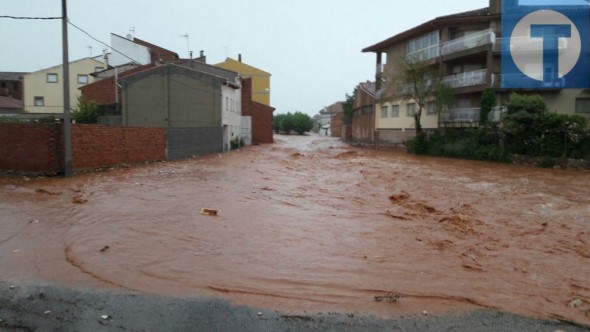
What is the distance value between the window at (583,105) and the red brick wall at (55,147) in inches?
1084

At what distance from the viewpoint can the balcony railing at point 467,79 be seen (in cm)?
3086

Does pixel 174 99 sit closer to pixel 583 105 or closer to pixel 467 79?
pixel 467 79

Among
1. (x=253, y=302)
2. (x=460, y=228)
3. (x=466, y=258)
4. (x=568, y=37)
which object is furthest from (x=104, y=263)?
(x=568, y=37)

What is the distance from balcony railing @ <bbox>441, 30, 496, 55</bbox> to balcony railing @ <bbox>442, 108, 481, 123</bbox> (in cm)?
432

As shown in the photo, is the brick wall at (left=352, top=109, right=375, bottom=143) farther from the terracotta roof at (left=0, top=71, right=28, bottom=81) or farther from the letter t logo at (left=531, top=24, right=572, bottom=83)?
the terracotta roof at (left=0, top=71, right=28, bottom=81)

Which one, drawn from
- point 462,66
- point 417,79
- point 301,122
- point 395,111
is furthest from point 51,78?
point 301,122

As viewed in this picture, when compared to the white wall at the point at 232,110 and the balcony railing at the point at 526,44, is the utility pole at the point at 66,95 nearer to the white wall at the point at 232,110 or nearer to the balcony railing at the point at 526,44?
the white wall at the point at 232,110

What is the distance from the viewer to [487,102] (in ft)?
97.6

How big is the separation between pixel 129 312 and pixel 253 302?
126 cm

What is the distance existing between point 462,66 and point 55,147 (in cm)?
2826

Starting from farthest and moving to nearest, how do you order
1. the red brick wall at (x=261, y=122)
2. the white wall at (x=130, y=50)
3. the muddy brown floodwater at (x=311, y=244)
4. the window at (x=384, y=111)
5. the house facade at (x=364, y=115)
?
the red brick wall at (x=261, y=122) < the house facade at (x=364, y=115) < the white wall at (x=130, y=50) < the window at (x=384, y=111) < the muddy brown floodwater at (x=311, y=244)

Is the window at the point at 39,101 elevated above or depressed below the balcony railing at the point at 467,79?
below

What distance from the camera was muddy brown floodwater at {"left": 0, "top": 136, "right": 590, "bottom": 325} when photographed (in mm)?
5332

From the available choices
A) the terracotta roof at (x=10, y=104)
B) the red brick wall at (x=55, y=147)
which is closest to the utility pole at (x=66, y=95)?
the red brick wall at (x=55, y=147)
